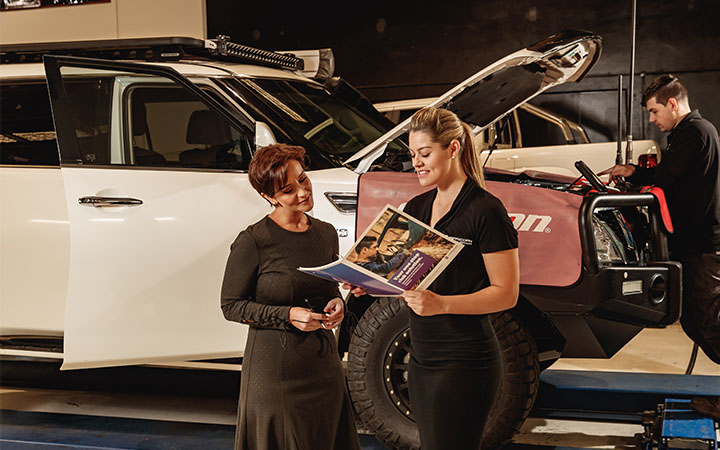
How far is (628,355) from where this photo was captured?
20.4ft

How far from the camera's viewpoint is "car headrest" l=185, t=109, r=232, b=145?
13.7ft

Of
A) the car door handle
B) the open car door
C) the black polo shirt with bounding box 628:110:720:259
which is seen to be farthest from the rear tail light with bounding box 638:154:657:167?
the car door handle

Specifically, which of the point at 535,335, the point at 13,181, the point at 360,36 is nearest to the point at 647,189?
the point at 535,335

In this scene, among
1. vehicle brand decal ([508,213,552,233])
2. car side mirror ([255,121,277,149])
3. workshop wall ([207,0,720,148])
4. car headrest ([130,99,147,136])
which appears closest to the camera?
vehicle brand decal ([508,213,552,233])

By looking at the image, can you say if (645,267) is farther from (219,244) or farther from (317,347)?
(219,244)

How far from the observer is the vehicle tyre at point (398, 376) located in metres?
3.55

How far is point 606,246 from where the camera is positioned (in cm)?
367

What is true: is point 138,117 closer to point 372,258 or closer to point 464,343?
point 372,258

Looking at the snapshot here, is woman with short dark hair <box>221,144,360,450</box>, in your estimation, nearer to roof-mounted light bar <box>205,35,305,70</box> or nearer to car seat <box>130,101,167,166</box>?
car seat <box>130,101,167,166</box>

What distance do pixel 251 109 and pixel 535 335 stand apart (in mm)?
1779

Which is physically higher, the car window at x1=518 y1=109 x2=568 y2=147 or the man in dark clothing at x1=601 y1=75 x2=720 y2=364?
the car window at x1=518 y1=109 x2=568 y2=147

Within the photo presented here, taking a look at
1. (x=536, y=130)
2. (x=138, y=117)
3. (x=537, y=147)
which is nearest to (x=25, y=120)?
(x=138, y=117)

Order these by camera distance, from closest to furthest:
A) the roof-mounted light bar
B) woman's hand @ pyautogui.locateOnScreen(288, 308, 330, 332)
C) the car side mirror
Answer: woman's hand @ pyautogui.locateOnScreen(288, 308, 330, 332) < the car side mirror < the roof-mounted light bar

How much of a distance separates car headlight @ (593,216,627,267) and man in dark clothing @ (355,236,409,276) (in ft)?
5.23
